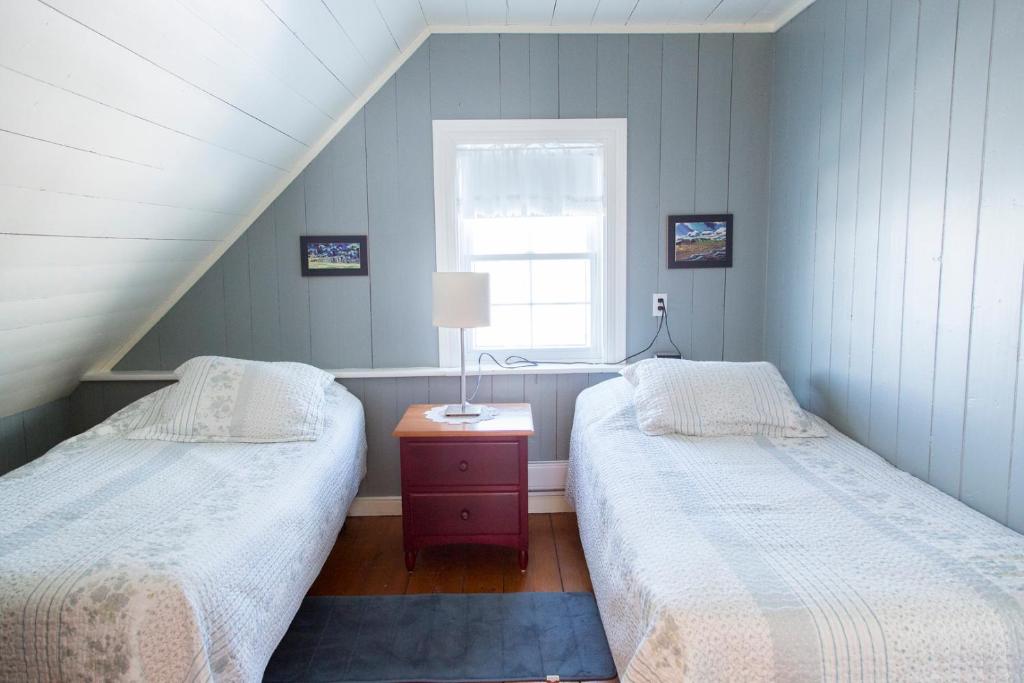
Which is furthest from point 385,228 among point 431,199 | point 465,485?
point 465,485

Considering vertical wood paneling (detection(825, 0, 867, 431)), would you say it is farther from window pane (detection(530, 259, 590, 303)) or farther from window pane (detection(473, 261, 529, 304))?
window pane (detection(473, 261, 529, 304))

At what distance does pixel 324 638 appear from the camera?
2.09 metres

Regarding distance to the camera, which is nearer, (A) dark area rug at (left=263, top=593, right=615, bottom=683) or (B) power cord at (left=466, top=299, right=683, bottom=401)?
(A) dark area rug at (left=263, top=593, right=615, bottom=683)

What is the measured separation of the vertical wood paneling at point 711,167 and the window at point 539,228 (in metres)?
0.35

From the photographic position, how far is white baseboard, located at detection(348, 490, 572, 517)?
3.04 meters

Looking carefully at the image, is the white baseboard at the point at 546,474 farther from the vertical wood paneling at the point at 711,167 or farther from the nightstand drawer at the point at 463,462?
the vertical wood paneling at the point at 711,167

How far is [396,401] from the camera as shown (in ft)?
9.77

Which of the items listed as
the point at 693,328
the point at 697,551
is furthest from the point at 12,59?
the point at 693,328

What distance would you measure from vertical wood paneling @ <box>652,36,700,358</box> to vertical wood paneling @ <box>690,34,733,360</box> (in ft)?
0.09

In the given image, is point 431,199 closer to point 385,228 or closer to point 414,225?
point 414,225

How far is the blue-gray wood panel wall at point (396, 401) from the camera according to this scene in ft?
9.61

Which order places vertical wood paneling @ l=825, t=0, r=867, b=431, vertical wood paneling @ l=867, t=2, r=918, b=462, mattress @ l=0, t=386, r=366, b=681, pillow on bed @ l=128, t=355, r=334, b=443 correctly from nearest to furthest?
mattress @ l=0, t=386, r=366, b=681, vertical wood paneling @ l=867, t=2, r=918, b=462, vertical wood paneling @ l=825, t=0, r=867, b=431, pillow on bed @ l=128, t=355, r=334, b=443

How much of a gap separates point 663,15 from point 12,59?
2.33m

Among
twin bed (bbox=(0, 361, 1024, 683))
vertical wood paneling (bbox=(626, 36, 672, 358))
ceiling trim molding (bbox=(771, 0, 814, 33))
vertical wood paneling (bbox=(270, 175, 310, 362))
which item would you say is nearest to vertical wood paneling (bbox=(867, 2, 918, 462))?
twin bed (bbox=(0, 361, 1024, 683))
